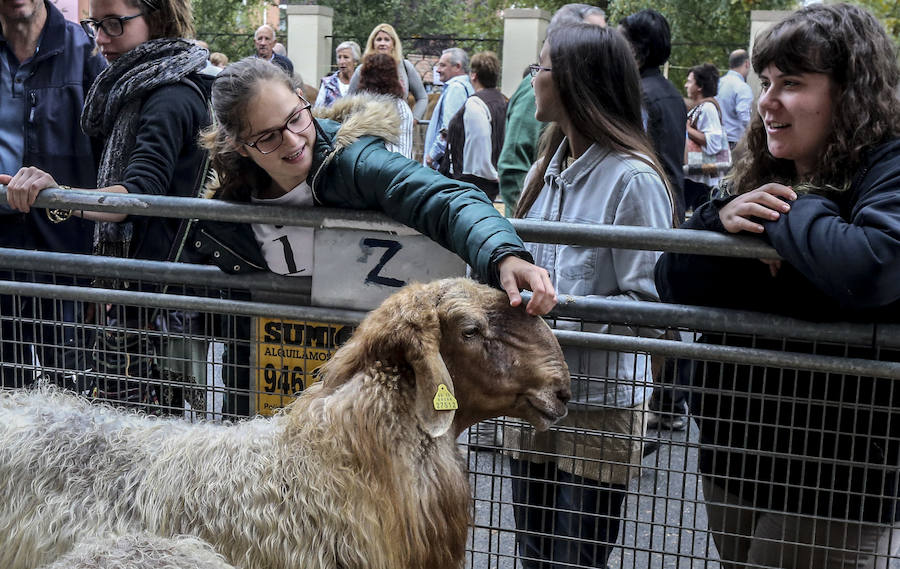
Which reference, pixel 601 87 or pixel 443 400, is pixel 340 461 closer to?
pixel 443 400

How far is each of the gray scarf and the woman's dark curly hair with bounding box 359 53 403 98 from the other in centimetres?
547

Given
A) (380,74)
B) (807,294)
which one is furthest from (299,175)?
(380,74)

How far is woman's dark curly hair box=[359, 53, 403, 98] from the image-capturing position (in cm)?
966

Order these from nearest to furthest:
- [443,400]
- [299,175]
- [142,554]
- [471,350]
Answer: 1. [142,554]
2. [443,400]
3. [471,350]
4. [299,175]

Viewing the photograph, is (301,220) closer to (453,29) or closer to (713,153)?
(713,153)

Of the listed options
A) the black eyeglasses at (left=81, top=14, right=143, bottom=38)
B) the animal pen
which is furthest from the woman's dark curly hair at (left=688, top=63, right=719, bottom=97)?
the animal pen

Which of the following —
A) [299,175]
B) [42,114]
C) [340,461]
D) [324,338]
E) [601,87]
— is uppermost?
[601,87]

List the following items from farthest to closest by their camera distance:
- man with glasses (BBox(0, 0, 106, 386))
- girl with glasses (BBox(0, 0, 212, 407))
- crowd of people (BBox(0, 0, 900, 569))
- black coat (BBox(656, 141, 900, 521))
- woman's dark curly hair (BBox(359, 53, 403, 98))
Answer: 1. woman's dark curly hair (BBox(359, 53, 403, 98))
2. man with glasses (BBox(0, 0, 106, 386))
3. girl with glasses (BBox(0, 0, 212, 407))
4. crowd of people (BBox(0, 0, 900, 569))
5. black coat (BBox(656, 141, 900, 521))

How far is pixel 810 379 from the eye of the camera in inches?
114

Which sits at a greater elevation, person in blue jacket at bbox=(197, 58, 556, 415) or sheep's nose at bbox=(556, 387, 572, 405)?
person in blue jacket at bbox=(197, 58, 556, 415)

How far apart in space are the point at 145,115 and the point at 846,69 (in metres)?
2.73

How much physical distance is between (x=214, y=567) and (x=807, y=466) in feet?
5.73

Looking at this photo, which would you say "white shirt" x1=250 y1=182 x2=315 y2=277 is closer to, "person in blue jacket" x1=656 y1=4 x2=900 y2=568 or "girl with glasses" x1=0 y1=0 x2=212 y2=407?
"girl with glasses" x1=0 y1=0 x2=212 y2=407

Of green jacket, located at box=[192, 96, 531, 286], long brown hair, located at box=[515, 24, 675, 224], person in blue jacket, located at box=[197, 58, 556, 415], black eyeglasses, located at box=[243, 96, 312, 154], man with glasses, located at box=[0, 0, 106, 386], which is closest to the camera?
green jacket, located at box=[192, 96, 531, 286]
